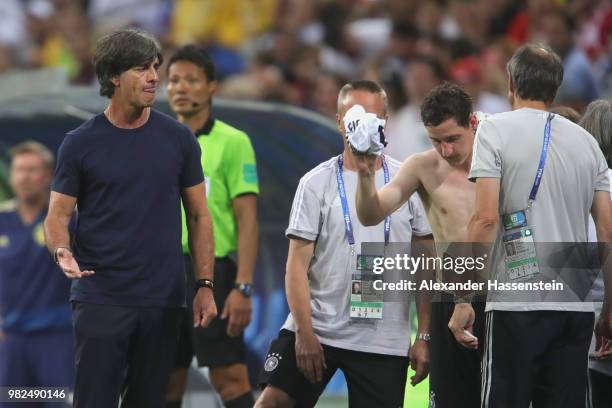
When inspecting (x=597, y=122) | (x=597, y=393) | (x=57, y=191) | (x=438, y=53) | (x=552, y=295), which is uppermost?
(x=438, y=53)

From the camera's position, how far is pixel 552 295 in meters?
4.48

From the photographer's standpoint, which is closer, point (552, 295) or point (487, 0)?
point (552, 295)

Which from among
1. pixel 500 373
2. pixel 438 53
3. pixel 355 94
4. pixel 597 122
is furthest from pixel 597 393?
pixel 438 53

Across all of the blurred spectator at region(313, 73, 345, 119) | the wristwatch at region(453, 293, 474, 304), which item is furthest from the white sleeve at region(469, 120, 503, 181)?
the blurred spectator at region(313, 73, 345, 119)

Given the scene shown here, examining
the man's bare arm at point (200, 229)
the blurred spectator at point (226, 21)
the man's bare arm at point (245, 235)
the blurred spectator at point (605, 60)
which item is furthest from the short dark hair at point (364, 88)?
the blurred spectator at point (226, 21)

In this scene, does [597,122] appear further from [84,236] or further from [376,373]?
[84,236]

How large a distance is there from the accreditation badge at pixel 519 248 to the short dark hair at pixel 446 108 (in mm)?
592

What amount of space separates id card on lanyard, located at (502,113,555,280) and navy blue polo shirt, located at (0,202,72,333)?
3255mm

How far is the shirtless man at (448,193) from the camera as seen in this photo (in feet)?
16.1

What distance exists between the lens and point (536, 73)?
4.55m

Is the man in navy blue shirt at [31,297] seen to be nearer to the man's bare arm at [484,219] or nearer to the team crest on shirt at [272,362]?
the team crest on shirt at [272,362]

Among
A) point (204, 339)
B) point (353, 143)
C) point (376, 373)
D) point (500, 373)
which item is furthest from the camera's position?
point (204, 339)

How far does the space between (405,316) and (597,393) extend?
0.89 meters

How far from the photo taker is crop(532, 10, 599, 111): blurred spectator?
10.1 meters
